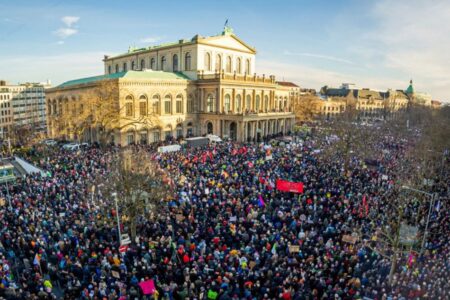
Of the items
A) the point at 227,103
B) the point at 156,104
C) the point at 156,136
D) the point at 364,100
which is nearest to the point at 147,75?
the point at 156,104

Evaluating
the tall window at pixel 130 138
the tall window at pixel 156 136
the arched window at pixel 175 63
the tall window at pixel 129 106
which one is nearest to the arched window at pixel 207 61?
the arched window at pixel 175 63

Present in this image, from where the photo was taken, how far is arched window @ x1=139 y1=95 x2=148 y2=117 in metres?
45.9

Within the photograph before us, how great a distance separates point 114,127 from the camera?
42.3 m

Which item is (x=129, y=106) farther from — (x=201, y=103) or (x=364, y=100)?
(x=364, y=100)

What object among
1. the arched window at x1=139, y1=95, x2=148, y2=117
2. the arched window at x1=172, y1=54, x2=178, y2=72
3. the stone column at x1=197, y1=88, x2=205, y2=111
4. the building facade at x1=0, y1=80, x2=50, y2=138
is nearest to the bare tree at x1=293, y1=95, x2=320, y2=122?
the stone column at x1=197, y1=88, x2=205, y2=111

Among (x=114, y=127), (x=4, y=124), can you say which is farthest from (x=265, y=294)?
(x=4, y=124)

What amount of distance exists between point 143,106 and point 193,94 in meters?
10.2

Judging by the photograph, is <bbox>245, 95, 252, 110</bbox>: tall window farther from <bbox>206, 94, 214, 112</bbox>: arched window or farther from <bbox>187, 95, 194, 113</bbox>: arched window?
<bbox>187, 95, 194, 113</bbox>: arched window

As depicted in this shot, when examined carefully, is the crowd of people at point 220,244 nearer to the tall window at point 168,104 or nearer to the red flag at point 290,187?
the red flag at point 290,187

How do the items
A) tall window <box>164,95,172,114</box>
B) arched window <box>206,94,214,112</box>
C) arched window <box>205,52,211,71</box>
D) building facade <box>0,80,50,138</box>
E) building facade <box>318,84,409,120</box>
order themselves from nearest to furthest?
1. tall window <box>164,95,172,114</box>
2. arched window <box>206,94,214,112</box>
3. arched window <box>205,52,211,71</box>
4. building facade <box>0,80,50,138</box>
5. building facade <box>318,84,409,120</box>

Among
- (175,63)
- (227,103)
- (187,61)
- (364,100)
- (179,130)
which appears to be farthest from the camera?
(364,100)

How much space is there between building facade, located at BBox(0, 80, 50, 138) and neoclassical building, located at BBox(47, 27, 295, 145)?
4252cm

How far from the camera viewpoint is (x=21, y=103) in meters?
100

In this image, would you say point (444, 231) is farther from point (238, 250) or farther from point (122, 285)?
point (122, 285)
